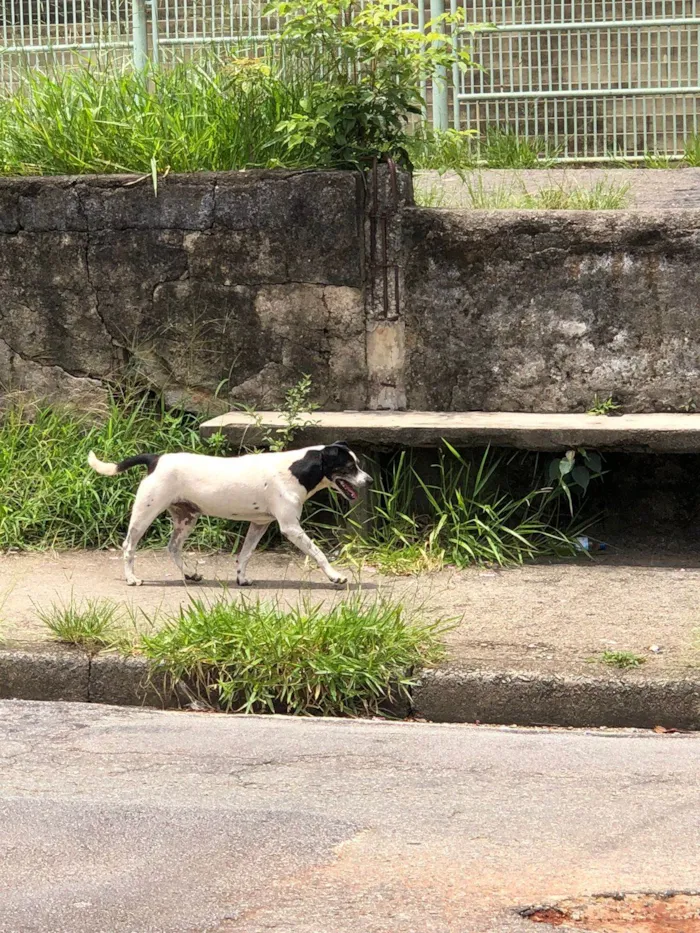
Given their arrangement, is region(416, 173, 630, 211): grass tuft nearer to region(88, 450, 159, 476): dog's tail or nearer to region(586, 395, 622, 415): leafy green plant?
region(586, 395, 622, 415): leafy green plant

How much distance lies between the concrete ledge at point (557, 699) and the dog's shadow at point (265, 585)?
1417 mm

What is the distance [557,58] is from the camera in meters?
10.4

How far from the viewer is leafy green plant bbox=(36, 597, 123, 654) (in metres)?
5.49

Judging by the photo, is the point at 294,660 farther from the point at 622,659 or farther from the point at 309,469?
the point at 309,469

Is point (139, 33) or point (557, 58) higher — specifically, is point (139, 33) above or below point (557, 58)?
above

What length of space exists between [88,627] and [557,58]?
21.9 ft

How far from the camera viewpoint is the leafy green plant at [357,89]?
25.1ft

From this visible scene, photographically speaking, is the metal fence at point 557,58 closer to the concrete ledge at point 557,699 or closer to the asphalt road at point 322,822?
the concrete ledge at point 557,699

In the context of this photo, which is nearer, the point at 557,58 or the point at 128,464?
the point at 128,464

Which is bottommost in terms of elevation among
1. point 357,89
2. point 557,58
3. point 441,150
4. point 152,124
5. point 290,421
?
point 290,421

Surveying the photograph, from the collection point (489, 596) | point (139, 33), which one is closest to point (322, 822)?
point (489, 596)

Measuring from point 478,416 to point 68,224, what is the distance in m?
2.63

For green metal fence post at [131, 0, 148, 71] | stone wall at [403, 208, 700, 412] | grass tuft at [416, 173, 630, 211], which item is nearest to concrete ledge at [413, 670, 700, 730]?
stone wall at [403, 208, 700, 412]

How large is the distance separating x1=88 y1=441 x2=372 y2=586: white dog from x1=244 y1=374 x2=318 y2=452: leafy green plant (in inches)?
26.8
